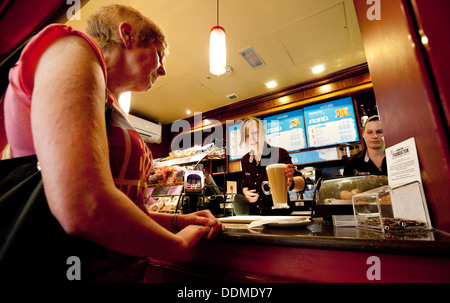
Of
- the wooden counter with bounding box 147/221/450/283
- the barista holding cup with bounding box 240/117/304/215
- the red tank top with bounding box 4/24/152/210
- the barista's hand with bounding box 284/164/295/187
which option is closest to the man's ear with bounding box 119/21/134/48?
the red tank top with bounding box 4/24/152/210

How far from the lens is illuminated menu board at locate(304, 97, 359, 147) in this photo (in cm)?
363

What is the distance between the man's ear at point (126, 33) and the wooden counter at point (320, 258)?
876 millimetres

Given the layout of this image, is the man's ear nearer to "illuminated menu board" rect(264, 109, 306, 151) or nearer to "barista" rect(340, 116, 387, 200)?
"barista" rect(340, 116, 387, 200)

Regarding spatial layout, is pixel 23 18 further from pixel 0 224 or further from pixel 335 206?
pixel 335 206

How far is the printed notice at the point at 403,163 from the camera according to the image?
92 centimetres

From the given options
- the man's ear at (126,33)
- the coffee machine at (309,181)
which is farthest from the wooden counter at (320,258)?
the coffee machine at (309,181)

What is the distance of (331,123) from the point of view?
3768 millimetres

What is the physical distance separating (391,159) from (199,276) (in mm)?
1140

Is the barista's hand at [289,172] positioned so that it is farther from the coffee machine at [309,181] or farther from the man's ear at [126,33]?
the coffee machine at [309,181]

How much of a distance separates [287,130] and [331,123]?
802mm

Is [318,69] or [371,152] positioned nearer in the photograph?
[371,152]

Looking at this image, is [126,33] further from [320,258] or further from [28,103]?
[320,258]

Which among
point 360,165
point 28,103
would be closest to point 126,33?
point 28,103

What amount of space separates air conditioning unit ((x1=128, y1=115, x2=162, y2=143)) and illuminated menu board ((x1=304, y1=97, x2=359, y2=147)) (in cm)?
369
